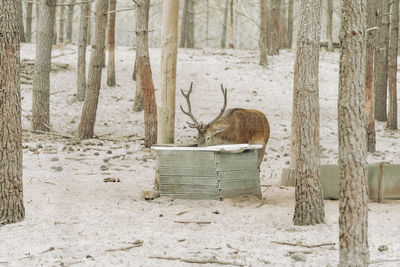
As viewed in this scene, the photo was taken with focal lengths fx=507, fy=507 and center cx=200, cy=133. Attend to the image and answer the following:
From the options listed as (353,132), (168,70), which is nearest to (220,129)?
(168,70)

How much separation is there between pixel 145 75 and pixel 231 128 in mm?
2903

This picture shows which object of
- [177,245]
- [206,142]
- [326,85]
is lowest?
[177,245]

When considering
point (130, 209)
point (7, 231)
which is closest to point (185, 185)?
point (130, 209)

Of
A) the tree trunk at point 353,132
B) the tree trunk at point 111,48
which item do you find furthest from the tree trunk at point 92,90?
the tree trunk at point 353,132

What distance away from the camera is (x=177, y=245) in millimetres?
5109

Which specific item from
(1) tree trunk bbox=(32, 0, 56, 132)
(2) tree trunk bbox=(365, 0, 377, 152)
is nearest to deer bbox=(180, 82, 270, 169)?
(2) tree trunk bbox=(365, 0, 377, 152)

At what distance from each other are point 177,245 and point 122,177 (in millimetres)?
3770

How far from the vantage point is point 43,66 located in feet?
41.5

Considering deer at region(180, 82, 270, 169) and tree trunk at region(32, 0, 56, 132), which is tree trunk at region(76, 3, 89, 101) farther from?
deer at region(180, 82, 270, 169)

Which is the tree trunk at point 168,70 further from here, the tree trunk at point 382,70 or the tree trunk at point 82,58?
the tree trunk at point 382,70

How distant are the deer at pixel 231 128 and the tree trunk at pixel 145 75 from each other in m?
2.17

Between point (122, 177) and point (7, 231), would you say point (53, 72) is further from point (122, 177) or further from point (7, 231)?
point (7, 231)

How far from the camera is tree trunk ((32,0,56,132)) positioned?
40.7 feet

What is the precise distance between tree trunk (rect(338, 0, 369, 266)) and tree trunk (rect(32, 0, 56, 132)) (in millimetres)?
9639
